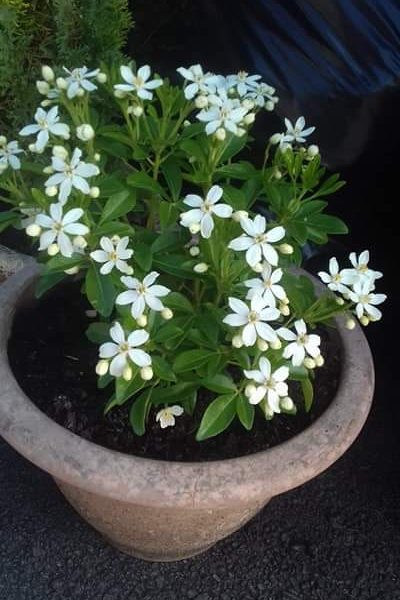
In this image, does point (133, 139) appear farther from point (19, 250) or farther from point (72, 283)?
point (19, 250)

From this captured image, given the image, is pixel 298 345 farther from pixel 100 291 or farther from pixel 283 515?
pixel 283 515

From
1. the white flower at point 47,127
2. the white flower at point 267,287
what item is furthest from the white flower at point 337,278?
the white flower at point 47,127

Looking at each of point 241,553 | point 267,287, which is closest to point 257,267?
point 267,287

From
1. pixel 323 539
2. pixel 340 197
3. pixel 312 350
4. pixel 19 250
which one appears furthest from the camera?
pixel 19 250

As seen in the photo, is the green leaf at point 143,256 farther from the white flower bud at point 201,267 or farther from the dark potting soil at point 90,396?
the dark potting soil at point 90,396

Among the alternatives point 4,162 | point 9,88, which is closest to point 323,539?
point 4,162

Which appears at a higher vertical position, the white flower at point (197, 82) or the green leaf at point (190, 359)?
the white flower at point (197, 82)

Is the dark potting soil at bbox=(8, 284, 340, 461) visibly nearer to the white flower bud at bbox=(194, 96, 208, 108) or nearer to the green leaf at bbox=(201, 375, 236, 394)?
the green leaf at bbox=(201, 375, 236, 394)

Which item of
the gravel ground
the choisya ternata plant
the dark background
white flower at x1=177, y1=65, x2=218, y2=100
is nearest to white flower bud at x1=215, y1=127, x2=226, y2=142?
the choisya ternata plant
